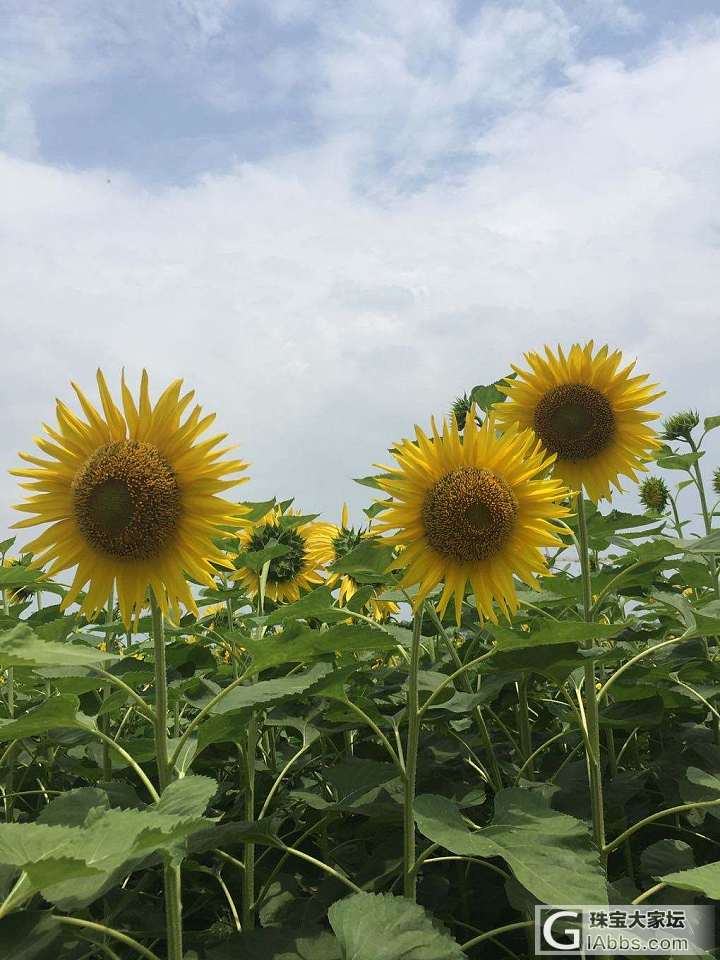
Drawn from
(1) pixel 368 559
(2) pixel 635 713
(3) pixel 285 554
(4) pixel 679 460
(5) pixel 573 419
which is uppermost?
(4) pixel 679 460

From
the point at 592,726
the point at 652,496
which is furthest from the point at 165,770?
the point at 652,496

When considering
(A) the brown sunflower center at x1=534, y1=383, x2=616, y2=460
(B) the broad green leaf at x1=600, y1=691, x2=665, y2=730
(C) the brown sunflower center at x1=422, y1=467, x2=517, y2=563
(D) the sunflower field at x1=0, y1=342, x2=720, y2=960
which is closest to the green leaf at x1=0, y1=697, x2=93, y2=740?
(D) the sunflower field at x1=0, y1=342, x2=720, y2=960

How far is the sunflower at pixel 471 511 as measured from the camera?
2494 millimetres

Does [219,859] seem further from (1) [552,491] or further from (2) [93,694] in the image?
(1) [552,491]

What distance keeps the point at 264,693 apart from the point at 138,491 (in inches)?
26.4

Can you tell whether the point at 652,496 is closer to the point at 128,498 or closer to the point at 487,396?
the point at 487,396

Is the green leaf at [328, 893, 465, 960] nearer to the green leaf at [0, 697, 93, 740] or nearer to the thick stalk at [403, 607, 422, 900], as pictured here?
the thick stalk at [403, 607, 422, 900]

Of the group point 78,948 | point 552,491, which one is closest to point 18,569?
point 78,948

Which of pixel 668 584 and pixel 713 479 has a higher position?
pixel 713 479

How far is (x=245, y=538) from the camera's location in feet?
13.3

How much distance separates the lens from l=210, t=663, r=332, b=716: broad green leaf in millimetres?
1838

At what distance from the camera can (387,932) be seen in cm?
173

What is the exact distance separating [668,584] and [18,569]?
2742 millimetres

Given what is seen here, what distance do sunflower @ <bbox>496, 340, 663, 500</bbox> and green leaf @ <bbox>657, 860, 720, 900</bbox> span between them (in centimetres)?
161
